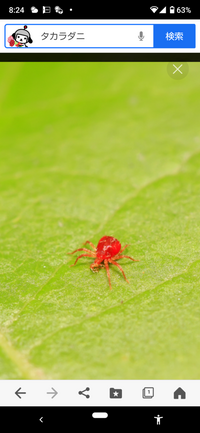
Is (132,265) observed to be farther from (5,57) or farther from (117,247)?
(5,57)

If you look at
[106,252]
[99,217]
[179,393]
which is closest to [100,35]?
[99,217]

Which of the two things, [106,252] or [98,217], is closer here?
[106,252]
